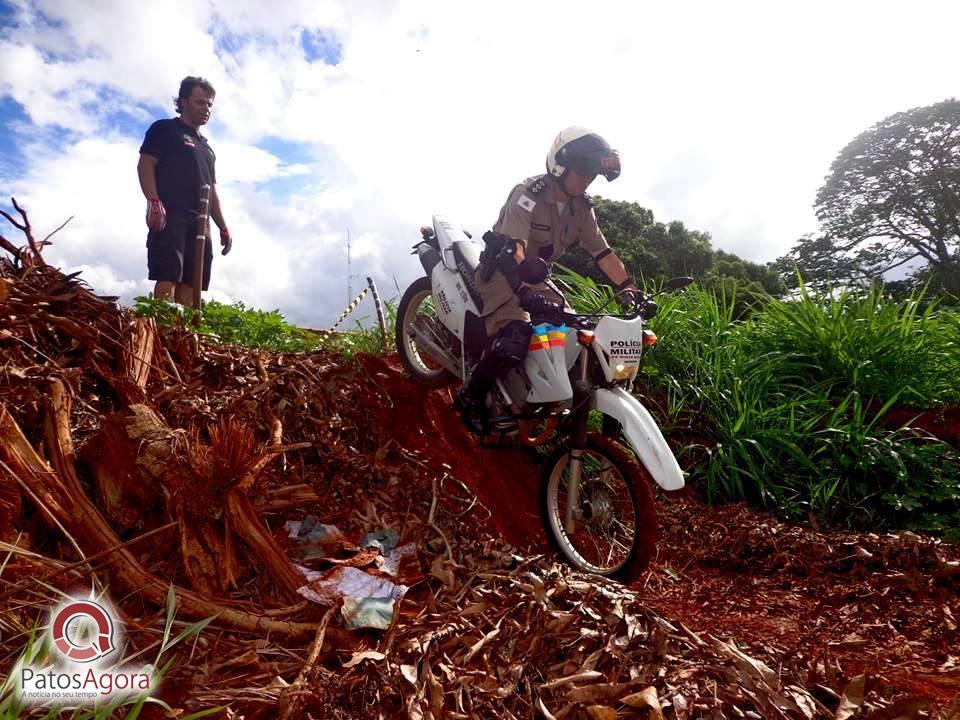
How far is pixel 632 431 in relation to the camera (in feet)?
10.00

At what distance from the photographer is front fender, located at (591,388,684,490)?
291cm

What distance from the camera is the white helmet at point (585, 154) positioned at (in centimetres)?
361

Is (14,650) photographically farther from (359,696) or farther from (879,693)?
(879,693)

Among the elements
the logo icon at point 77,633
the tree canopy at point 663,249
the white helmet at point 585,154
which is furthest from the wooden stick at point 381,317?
the tree canopy at point 663,249

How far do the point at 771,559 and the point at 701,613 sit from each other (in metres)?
0.97

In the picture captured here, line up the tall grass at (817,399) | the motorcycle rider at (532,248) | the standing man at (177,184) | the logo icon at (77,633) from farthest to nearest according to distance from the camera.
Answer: the standing man at (177,184), the tall grass at (817,399), the motorcycle rider at (532,248), the logo icon at (77,633)

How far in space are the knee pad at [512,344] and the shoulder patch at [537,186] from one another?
0.93m

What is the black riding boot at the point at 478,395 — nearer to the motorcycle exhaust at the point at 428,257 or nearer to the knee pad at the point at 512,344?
the knee pad at the point at 512,344

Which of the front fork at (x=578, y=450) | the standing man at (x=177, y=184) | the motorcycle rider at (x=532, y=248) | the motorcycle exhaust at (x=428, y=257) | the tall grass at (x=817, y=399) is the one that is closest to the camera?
the front fork at (x=578, y=450)

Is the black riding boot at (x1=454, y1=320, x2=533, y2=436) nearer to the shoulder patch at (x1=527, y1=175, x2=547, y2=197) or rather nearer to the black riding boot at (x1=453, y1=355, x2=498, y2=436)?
the black riding boot at (x1=453, y1=355, x2=498, y2=436)

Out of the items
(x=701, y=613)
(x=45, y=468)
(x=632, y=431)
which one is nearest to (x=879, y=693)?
(x=701, y=613)

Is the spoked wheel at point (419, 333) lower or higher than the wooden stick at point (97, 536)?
higher

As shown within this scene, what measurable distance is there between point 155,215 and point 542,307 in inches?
170

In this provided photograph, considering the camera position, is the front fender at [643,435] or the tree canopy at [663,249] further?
the tree canopy at [663,249]
